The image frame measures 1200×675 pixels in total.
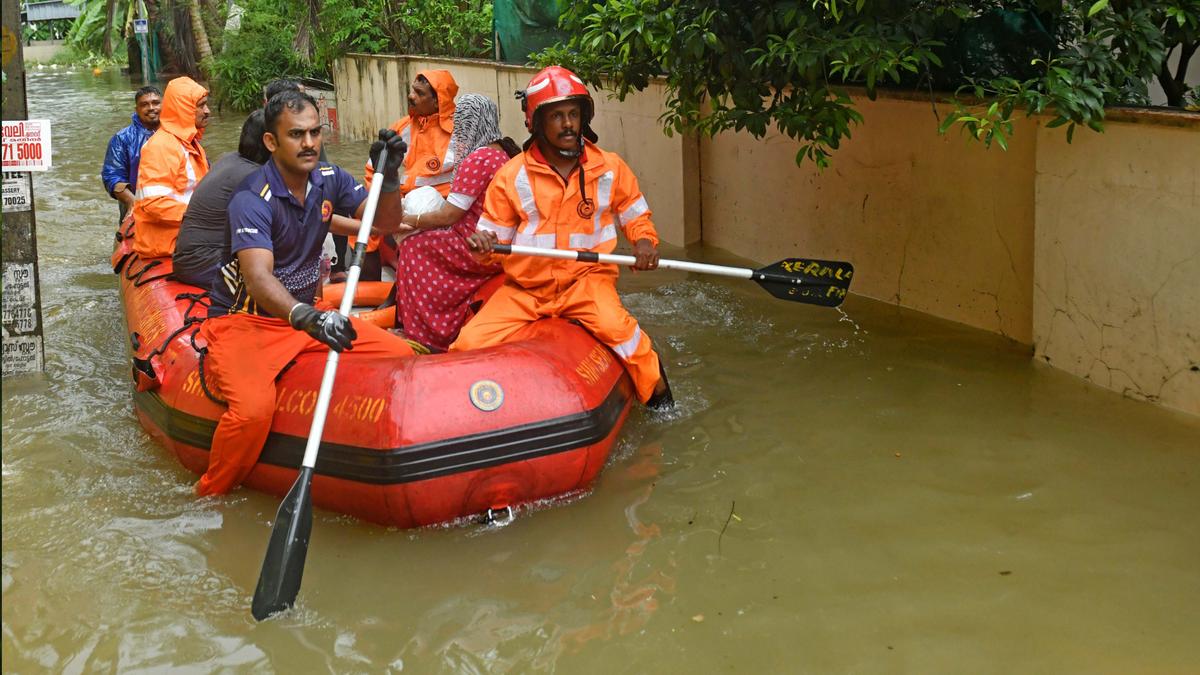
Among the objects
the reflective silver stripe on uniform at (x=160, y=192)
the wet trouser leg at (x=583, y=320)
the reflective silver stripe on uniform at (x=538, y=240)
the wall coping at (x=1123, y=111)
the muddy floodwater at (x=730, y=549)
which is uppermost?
the wall coping at (x=1123, y=111)

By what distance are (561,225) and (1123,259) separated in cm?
269

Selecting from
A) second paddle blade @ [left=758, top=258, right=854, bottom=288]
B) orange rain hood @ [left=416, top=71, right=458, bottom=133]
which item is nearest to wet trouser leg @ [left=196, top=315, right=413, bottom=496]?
second paddle blade @ [left=758, top=258, right=854, bottom=288]

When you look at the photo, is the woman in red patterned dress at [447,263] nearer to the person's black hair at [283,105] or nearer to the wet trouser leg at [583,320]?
the wet trouser leg at [583,320]

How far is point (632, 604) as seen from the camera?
402cm

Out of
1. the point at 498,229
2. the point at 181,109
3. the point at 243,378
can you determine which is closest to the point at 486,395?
the point at 243,378

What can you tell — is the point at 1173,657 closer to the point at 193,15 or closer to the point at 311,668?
the point at 311,668

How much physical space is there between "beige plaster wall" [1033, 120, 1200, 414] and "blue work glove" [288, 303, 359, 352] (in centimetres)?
364

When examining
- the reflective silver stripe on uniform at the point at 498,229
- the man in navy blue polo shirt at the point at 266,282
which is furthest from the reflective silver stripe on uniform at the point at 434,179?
the man in navy blue polo shirt at the point at 266,282

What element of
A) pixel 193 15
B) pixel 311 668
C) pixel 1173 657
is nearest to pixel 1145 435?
pixel 1173 657

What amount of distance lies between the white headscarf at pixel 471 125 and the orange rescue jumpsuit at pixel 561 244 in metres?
1.39

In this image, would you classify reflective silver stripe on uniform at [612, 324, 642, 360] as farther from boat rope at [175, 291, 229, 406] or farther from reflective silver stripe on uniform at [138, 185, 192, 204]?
reflective silver stripe on uniform at [138, 185, 192, 204]

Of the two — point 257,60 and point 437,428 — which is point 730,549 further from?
point 257,60

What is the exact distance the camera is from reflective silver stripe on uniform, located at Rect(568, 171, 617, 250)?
5.35 meters

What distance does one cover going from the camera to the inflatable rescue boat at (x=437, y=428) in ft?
14.4
